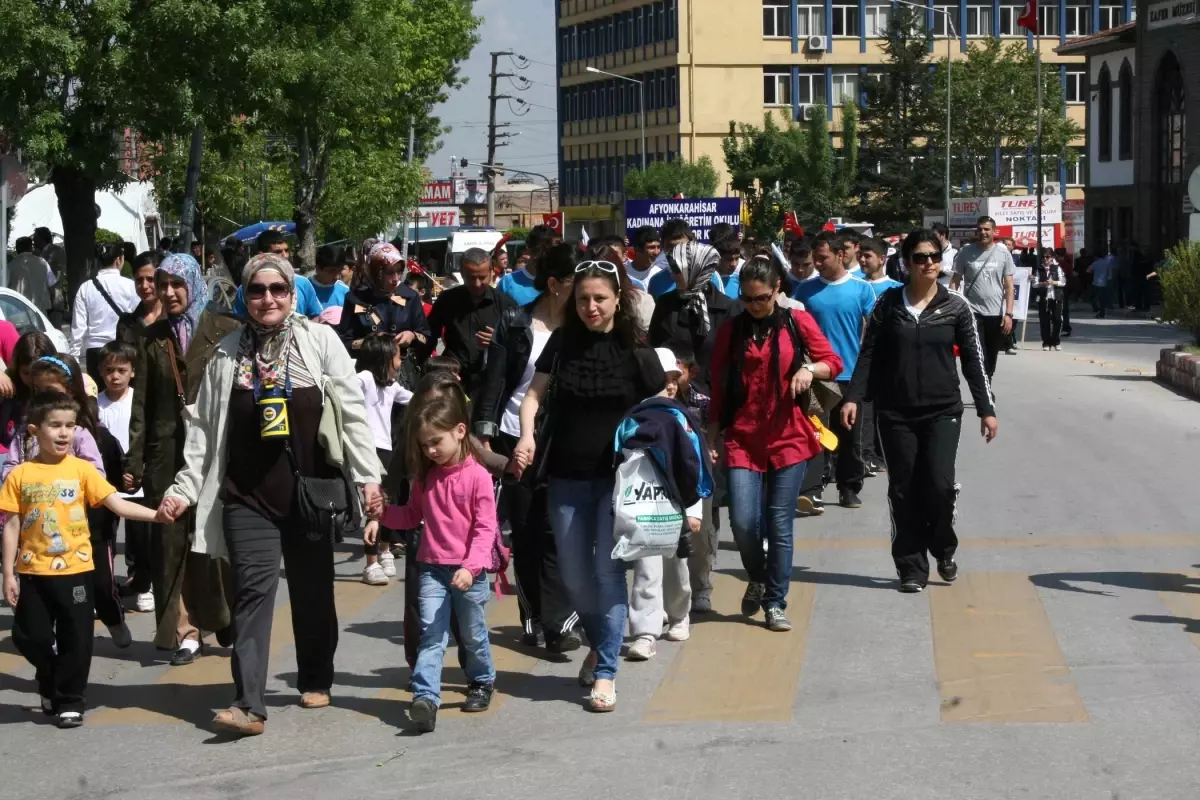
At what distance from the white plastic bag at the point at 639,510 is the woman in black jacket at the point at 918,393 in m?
2.42

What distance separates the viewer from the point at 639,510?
7422 mm

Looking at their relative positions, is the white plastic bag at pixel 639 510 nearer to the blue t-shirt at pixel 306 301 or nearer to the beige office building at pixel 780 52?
the blue t-shirt at pixel 306 301

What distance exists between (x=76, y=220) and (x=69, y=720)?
18736mm

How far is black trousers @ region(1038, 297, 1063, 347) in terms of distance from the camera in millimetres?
31641

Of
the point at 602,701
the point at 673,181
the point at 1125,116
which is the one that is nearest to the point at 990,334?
the point at 602,701

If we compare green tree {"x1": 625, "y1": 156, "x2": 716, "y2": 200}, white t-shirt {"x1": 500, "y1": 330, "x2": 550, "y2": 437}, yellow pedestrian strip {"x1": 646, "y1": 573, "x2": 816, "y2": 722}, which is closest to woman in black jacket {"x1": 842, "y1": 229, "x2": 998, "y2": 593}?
yellow pedestrian strip {"x1": 646, "y1": 573, "x2": 816, "y2": 722}

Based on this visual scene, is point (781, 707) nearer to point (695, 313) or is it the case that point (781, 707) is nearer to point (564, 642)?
point (564, 642)

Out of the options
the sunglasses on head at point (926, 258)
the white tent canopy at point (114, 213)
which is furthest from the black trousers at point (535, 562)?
the white tent canopy at point (114, 213)

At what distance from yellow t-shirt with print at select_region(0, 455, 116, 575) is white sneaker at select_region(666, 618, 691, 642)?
2.61m

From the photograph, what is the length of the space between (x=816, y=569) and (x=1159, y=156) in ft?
156

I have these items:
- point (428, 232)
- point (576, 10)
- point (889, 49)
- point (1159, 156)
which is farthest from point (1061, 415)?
point (576, 10)

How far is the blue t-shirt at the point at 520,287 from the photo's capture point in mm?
11359

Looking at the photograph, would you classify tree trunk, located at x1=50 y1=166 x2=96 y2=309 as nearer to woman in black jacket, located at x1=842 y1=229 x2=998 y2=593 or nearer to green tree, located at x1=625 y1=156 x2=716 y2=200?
woman in black jacket, located at x1=842 y1=229 x2=998 y2=593

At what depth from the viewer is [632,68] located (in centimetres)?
10512
